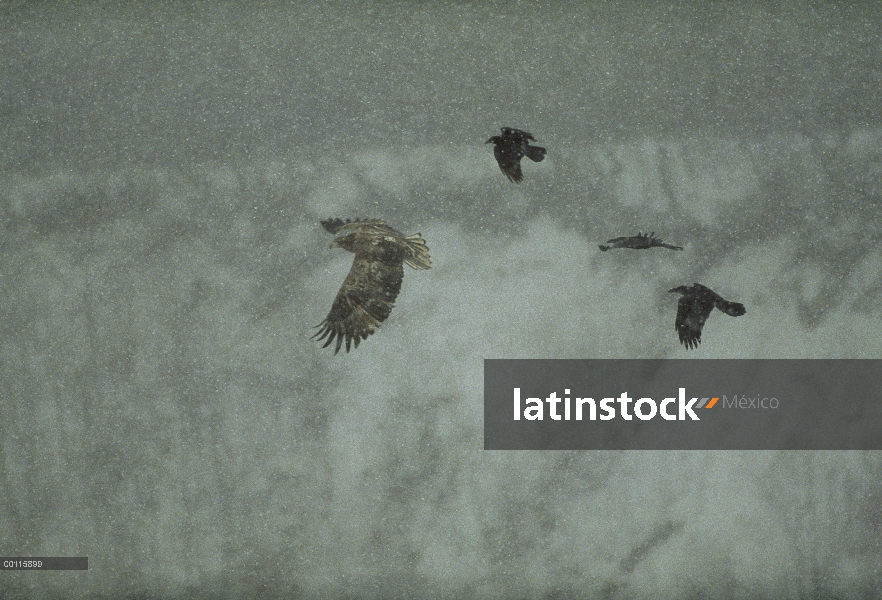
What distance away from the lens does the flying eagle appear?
1643 mm

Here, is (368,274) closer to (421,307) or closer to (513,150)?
(421,307)

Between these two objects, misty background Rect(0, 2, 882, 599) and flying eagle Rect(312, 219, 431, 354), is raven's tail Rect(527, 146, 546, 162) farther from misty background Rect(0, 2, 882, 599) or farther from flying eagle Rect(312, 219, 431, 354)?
flying eagle Rect(312, 219, 431, 354)

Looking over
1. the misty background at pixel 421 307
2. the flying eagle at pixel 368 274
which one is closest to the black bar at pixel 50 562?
the misty background at pixel 421 307

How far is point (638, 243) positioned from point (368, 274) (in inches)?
30.0

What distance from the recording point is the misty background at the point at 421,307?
1660mm

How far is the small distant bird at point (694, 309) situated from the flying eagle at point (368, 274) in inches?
28.5

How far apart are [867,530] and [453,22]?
1.87 metres

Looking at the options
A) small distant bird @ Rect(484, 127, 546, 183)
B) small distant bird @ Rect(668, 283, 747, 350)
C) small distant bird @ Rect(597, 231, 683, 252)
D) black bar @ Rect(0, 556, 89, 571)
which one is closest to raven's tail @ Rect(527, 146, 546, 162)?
small distant bird @ Rect(484, 127, 546, 183)

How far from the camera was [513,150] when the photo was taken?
1655mm

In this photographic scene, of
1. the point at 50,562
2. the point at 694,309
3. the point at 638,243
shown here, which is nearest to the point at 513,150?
the point at 638,243

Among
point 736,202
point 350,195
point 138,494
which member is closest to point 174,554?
point 138,494

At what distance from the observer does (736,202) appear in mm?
1663

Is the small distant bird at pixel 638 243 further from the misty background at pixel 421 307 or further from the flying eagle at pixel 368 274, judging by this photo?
the flying eagle at pixel 368 274

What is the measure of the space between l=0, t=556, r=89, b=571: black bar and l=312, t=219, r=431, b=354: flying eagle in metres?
0.93
